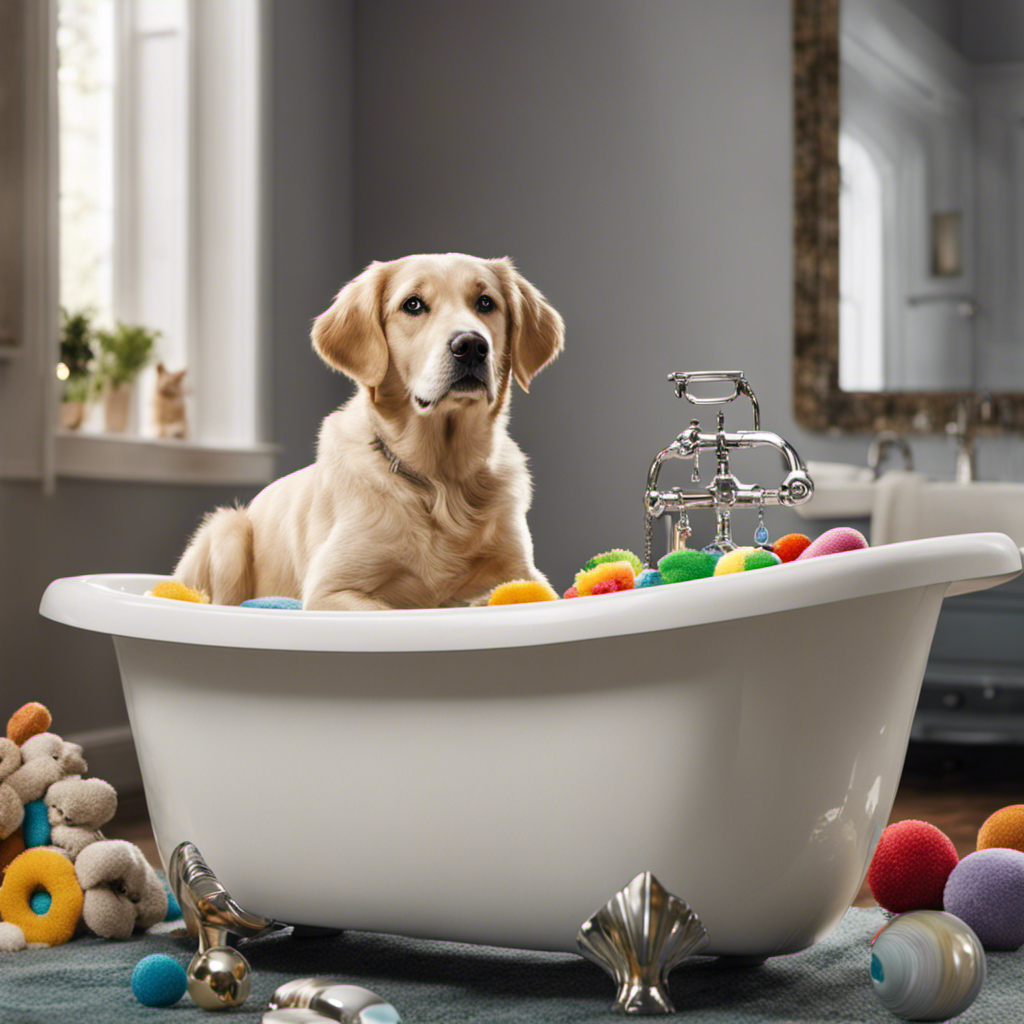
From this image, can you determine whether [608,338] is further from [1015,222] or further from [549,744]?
[549,744]

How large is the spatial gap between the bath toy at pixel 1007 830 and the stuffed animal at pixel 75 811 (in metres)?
1.19

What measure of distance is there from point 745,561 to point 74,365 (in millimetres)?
2044

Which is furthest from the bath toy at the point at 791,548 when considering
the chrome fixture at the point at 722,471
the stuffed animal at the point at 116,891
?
the stuffed animal at the point at 116,891

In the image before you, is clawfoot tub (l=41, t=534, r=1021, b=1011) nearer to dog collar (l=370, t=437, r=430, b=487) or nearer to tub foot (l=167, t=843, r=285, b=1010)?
tub foot (l=167, t=843, r=285, b=1010)

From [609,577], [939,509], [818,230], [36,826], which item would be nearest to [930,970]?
[609,577]

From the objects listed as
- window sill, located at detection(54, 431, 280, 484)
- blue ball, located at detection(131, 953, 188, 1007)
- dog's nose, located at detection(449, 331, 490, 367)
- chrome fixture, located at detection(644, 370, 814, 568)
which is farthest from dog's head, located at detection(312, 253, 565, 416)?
window sill, located at detection(54, 431, 280, 484)

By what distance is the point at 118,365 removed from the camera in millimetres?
3061

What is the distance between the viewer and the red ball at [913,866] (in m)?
1.64

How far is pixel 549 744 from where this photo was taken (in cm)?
134

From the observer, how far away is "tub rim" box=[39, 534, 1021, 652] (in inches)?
47.7

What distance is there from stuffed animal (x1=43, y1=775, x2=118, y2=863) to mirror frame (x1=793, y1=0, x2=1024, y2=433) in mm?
2404

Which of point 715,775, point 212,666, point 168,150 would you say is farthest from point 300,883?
point 168,150

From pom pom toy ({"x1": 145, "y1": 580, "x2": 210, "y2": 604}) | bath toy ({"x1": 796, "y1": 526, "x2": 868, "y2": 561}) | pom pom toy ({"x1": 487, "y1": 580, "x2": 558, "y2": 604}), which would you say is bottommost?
pom pom toy ({"x1": 145, "y1": 580, "x2": 210, "y2": 604})

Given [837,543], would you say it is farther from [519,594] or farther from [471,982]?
[471,982]
